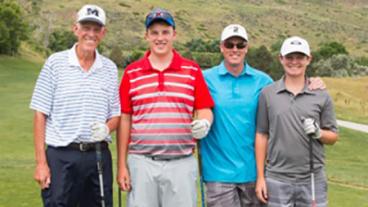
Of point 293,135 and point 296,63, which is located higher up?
point 296,63

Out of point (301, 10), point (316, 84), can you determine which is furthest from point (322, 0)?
point (316, 84)

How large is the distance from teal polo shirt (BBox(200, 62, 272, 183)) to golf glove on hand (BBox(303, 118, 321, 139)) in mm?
516

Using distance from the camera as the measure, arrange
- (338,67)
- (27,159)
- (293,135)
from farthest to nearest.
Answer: (338,67) < (27,159) < (293,135)

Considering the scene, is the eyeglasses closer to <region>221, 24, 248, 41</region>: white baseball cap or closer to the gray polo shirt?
<region>221, 24, 248, 41</region>: white baseball cap

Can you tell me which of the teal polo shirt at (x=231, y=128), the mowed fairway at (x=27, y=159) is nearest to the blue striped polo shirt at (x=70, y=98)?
the teal polo shirt at (x=231, y=128)

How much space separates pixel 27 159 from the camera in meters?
12.6

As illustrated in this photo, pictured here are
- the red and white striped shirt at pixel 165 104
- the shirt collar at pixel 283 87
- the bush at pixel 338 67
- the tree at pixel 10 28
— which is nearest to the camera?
the red and white striped shirt at pixel 165 104

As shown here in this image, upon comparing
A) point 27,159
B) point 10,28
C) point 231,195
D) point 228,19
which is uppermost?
point 228,19

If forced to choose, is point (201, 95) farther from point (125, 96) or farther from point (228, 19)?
point (228, 19)

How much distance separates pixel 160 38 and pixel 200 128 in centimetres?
79

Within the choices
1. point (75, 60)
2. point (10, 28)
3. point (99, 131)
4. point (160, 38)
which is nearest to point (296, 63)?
point (160, 38)

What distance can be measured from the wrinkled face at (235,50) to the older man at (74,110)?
0.95 meters

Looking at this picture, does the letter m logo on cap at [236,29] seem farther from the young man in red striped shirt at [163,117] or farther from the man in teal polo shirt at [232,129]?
the young man in red striped shirt at [163,117]

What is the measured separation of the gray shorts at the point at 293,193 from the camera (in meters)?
5.18
